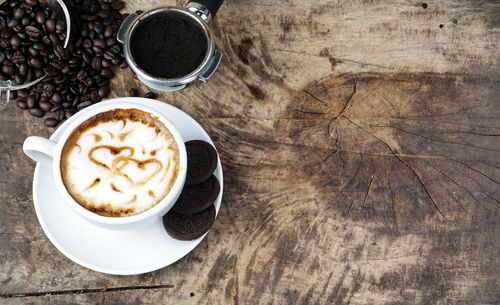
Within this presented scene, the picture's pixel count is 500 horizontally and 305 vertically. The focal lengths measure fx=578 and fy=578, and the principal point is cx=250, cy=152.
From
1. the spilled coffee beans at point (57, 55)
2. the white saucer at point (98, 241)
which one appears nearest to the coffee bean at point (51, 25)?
the spilled coffee beans at point (57, 55)

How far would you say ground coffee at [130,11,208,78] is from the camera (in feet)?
5.03

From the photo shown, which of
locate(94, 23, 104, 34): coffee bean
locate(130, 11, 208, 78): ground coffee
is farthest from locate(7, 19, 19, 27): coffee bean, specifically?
locate(130, 11, 208, 78): ground coffee

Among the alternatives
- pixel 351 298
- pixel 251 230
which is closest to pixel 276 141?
pixel 251 230

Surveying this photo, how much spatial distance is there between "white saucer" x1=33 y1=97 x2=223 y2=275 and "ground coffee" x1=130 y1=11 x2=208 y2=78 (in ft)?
0.94

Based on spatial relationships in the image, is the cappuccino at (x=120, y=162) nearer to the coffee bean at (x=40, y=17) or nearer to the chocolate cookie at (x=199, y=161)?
the chocolate cookie at (x=199, y=161)

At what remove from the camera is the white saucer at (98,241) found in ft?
4.54

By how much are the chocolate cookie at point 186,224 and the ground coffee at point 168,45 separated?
0.38 meters

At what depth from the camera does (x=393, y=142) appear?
1.65m

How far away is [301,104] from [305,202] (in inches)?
11.0

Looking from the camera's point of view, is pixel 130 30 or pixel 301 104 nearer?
pixel 130 30

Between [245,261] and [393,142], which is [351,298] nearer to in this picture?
[245,261]

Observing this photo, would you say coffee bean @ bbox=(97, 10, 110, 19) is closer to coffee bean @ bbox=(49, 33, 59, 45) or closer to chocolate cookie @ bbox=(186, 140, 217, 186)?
coffee bean @ bbox=(49, 33, 59, 45)

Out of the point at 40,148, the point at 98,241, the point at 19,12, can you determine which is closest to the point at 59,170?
the point at 40,148

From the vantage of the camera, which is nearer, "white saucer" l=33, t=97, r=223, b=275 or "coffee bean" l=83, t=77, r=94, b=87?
"white saucer" l=33, t=97, r=223, b=275
